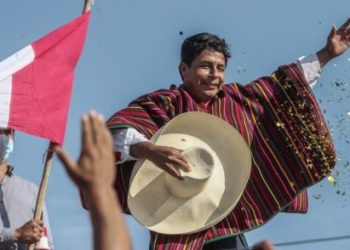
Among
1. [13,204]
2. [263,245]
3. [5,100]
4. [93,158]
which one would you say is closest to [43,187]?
[13,204]

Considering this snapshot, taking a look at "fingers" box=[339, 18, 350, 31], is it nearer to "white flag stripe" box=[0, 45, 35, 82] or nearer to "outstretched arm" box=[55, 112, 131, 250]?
"white flag stripe" box=[0, 45, 35, 82]

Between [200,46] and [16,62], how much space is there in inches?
39.8

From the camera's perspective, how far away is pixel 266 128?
5809 millimetres

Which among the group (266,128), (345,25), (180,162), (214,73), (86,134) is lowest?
(86,134)

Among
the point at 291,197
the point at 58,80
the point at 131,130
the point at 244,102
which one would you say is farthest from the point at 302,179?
the point at 58,80

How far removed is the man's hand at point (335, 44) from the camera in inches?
229

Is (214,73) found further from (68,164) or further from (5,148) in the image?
(68,164)

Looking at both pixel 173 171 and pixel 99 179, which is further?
pixel 173 171

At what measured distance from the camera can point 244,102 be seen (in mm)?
5816

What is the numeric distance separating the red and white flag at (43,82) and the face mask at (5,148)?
114 millimetres

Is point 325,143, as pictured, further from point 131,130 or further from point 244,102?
point 131,130

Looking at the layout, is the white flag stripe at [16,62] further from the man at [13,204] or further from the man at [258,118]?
the man at [258,118]

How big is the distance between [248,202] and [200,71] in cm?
75

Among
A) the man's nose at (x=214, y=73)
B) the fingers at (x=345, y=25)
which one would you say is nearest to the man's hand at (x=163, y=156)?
the man's nose at (x=214, y=73)
